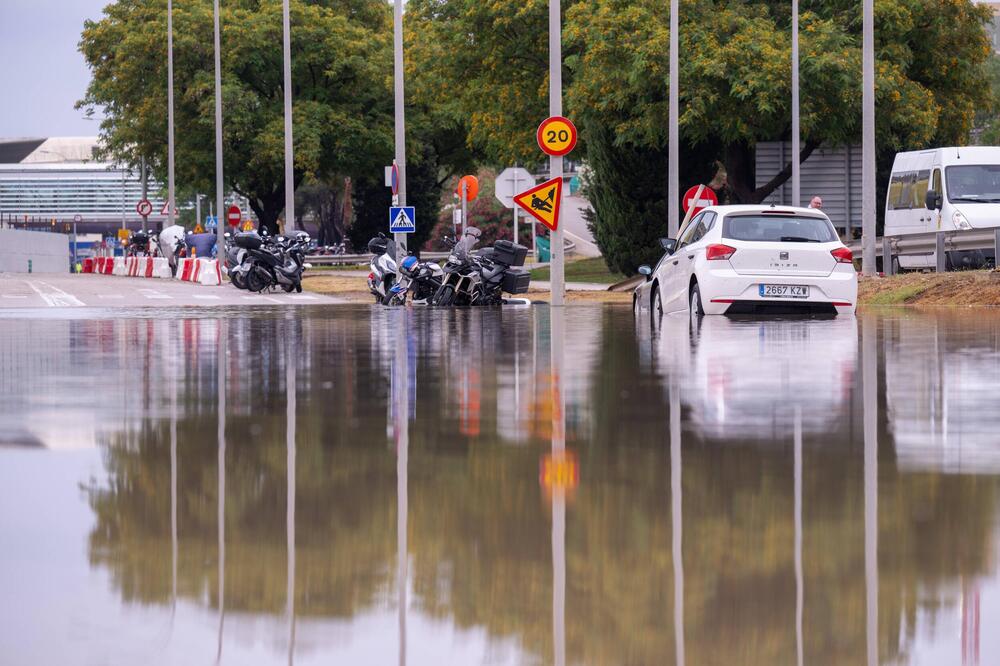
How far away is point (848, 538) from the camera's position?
20.6 feet

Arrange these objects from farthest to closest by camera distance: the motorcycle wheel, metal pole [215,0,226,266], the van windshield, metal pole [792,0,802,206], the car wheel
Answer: metal pole [215,0,226,266] < metal pole [792,0,802,206] < the van windshield < the motorcycle wheel < the car wheel

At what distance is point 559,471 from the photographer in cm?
796

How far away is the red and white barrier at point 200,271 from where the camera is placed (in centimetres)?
5081

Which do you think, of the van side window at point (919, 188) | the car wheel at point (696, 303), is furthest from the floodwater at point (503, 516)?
the van side window at point (919, 188)

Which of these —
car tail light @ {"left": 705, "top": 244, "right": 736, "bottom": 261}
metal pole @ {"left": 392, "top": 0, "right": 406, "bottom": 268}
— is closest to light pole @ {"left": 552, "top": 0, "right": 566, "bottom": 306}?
metal pole @ {"left": 392, "top": 0, "right": 406, "bottom": 268}

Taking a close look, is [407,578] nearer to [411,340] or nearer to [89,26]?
[411,340]

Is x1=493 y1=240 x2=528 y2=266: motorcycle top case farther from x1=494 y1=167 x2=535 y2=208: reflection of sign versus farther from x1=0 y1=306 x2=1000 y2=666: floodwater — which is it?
x1=0 y1=306 x2=1000 y2=666: floodwater

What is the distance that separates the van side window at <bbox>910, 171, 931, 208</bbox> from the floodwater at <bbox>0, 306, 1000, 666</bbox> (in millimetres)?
22859

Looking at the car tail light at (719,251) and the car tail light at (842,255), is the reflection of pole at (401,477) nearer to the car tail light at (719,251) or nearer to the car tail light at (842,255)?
the car tail light at (719,251)

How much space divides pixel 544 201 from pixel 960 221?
30.7 ft

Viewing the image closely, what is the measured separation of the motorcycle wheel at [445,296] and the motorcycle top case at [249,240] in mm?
11070

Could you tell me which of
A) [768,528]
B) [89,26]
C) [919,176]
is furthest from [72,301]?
[89,26]

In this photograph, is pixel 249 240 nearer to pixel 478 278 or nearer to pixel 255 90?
pixel 478 278

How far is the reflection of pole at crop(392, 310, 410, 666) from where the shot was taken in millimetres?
5293
